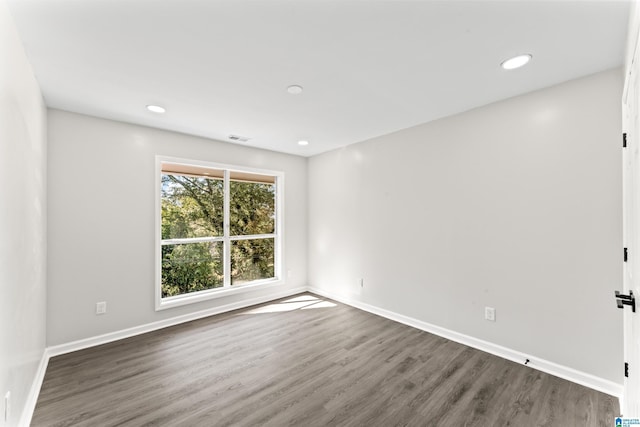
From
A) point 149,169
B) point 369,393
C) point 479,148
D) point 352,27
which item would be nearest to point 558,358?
point 369,393

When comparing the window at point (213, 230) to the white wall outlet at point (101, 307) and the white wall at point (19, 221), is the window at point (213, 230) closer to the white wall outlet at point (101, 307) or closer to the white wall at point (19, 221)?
the white wall outlet at point (101, 307)

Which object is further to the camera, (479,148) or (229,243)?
(229,243)

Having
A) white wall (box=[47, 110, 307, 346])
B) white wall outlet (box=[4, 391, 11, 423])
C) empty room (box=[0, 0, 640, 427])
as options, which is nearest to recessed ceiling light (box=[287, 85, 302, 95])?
empty room (box=[0, 0, 640, 427])

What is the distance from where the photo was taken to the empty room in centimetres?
158

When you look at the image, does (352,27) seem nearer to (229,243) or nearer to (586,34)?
(586,34)

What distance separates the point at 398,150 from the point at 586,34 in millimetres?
1959

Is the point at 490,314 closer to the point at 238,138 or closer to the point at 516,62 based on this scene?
the point at 516,62

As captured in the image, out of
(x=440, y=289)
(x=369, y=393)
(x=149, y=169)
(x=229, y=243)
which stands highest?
(x=149, y=169)

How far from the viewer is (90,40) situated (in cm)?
169

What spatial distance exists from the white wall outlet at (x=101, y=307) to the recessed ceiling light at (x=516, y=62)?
4290 mm

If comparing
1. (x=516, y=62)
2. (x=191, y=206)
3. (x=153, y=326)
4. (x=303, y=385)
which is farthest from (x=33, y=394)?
(x=516, y=62)

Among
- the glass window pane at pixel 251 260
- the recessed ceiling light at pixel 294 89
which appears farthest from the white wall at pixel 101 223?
the recessed ceiling light at pixel 294 89

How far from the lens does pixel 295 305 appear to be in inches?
163

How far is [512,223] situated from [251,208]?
11.2ft
